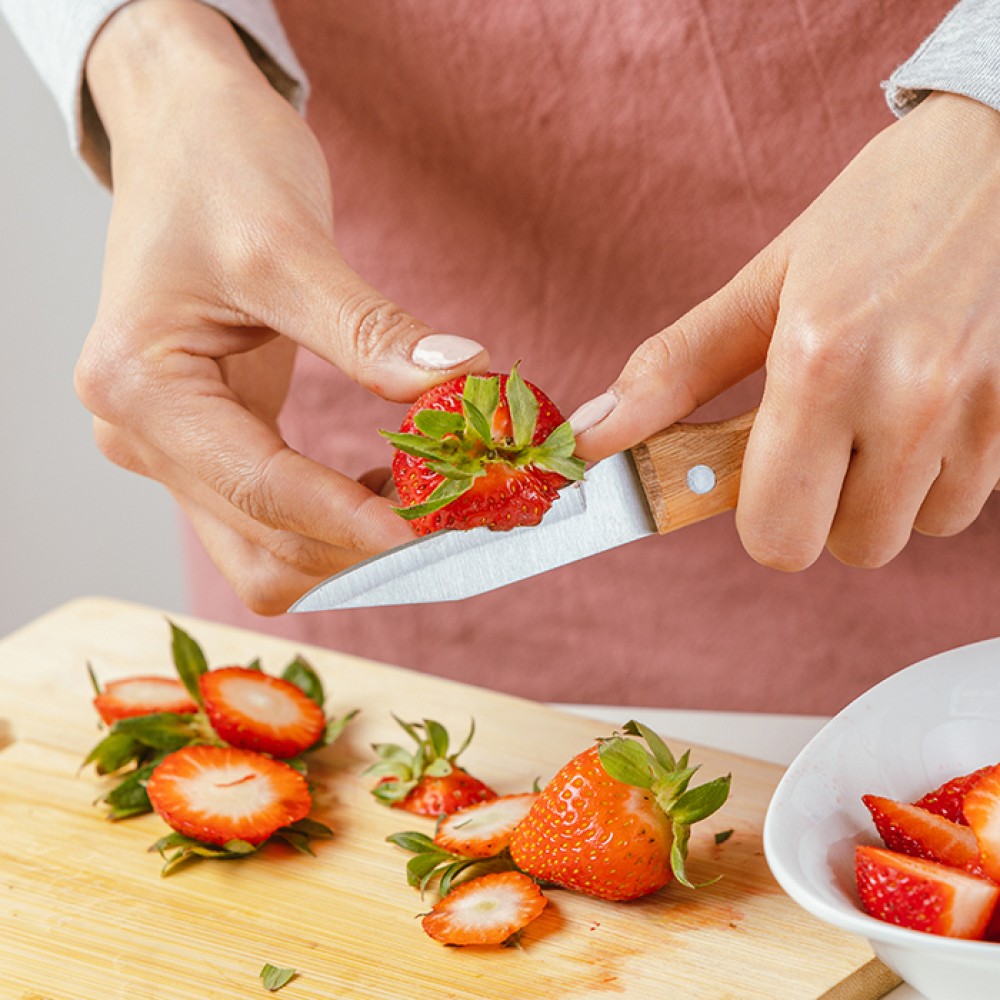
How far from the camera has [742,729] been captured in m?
1.19

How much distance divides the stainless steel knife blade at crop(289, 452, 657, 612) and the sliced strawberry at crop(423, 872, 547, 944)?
18cm

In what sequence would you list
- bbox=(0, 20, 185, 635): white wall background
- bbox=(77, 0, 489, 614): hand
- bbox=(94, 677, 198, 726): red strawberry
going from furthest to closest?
bbox=(0, 20, 185, 635): white wall background, bbox=(94, 677, 198, 726): red strawberry, bbox=(77, 0, 489, 614): hand

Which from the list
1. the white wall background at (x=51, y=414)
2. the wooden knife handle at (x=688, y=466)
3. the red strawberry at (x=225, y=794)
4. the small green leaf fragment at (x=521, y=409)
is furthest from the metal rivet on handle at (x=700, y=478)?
the white wall background at (x=51, y=414)

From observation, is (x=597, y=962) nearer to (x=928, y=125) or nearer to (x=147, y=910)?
(x=147, y=910)

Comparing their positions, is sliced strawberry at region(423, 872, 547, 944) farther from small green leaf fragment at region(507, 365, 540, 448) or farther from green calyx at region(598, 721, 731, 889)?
small green leaf fragment at region(507, 365, 540, 448)

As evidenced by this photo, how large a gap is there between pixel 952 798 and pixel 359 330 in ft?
1.40

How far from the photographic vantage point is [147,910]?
89 centimetres

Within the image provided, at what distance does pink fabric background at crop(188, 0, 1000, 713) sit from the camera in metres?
1.05

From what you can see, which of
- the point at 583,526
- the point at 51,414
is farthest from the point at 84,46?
the point at 51,414

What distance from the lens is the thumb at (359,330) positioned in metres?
0.80

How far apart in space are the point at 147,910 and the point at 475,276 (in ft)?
1.89

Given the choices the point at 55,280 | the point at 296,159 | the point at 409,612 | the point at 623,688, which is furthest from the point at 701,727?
the point at 55,280

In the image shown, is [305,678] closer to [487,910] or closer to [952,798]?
[487,910]

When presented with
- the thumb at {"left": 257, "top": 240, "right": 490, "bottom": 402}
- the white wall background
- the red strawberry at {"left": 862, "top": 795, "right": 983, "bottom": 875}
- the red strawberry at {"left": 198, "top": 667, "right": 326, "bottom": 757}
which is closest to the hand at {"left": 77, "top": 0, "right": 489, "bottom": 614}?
the thumb at {"left": 257, "top": 240, "right": 490, "bottom": 402}
